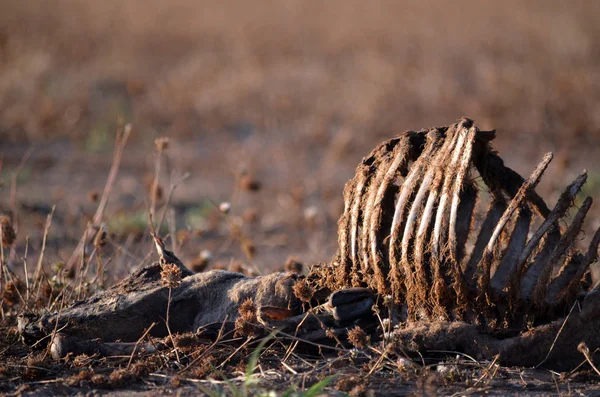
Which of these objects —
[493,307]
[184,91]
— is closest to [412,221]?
[493,307]

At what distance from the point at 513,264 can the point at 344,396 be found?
904 mm

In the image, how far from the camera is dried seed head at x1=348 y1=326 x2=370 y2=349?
255 cm

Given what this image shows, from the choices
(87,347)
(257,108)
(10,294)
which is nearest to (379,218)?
(87,347)

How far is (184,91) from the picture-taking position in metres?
10.2

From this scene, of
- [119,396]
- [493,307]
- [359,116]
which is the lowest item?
[119,396]

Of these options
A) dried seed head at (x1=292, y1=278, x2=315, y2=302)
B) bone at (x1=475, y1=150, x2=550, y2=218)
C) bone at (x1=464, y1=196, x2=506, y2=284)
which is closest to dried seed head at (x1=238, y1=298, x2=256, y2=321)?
dried seed head at (x1=292, y1=278, x2=315, y2=302)

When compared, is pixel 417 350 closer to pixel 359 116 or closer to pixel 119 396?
pixel 119 396

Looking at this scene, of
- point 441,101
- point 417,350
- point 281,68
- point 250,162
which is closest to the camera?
point 417,350

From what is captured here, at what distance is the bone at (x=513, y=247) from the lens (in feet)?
8.94

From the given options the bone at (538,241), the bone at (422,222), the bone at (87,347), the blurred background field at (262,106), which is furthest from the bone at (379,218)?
the blurred background field at (262,106)

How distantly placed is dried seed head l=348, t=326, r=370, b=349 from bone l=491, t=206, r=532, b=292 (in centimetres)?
54

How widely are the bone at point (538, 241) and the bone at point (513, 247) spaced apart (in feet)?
0.23

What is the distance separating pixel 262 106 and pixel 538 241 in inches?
301

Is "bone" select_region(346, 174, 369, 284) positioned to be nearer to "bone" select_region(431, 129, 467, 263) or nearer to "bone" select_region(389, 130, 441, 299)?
"bone" select_region(389, 130, 441, 299)
